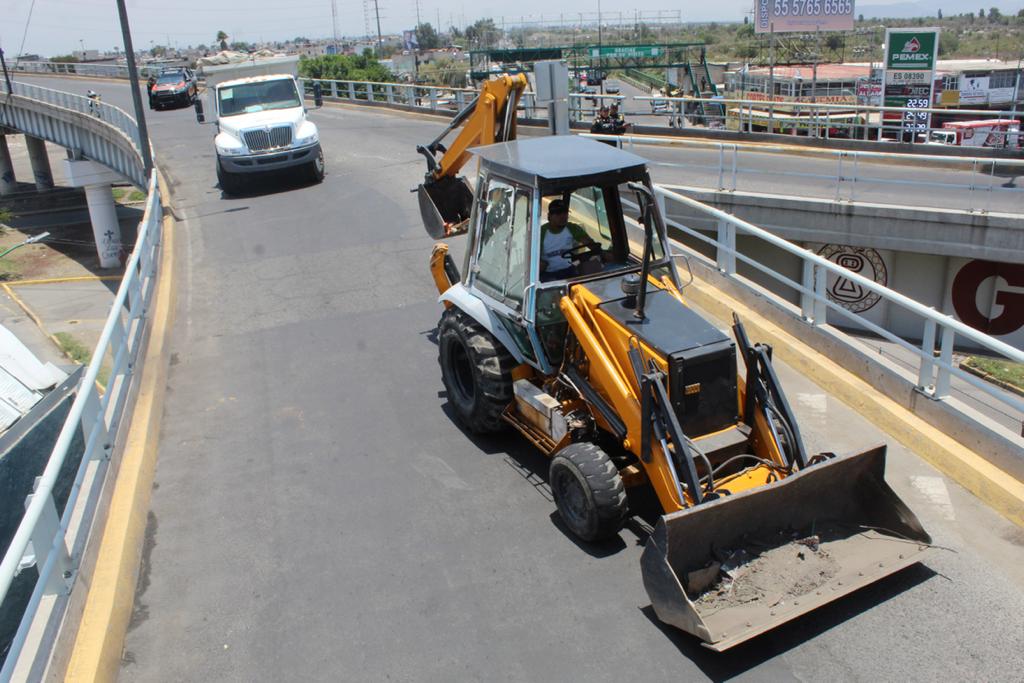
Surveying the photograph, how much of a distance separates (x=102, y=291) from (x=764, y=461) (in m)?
29.4

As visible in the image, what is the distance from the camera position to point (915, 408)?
25.1ft

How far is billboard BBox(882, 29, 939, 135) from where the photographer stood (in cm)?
2819

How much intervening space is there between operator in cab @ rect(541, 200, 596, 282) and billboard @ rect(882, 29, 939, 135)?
24.2 meters

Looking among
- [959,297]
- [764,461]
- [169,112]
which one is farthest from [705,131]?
[169,112]

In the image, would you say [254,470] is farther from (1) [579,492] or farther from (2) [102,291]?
(2) [102,291]

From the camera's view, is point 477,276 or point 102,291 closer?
point 477,276

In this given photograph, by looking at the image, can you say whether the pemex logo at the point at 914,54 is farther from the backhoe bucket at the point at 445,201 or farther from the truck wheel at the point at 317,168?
the backhoe bucket at the point at 445,201

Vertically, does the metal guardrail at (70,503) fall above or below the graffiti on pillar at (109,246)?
above

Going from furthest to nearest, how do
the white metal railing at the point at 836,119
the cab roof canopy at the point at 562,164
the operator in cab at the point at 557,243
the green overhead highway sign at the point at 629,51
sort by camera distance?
the green overhead highway sign at the point at 629,51, the white metal railing at the point at 836,119, the operator in cab at the point at 557,243, the cab roof canopy at the point at 562,164

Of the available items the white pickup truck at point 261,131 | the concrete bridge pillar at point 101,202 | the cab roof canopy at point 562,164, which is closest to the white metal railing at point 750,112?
the white pickup truck at point 261,131

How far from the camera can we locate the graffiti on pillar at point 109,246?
34781 millimetres

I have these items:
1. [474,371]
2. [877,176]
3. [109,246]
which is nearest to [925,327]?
[474,371]

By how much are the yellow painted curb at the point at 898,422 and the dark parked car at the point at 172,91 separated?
41.0 metres

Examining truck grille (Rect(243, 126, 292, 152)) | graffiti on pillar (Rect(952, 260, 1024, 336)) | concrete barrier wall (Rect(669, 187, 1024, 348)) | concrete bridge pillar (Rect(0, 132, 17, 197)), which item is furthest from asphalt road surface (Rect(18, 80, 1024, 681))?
concrete bridge pillar (Rect(0, 132, 17, 197))
